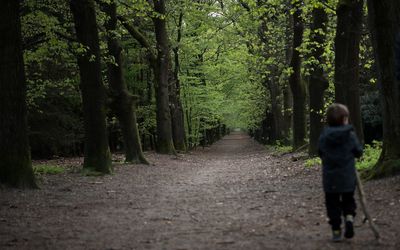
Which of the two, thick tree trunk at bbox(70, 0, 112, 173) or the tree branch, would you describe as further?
the tree branch

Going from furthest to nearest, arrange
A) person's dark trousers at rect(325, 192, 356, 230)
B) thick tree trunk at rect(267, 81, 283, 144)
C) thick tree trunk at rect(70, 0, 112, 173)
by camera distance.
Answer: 1. thick tree trunk at rect(267, 81, 283, 144)
2. thick tree trunk at rect(70, 0, 112, 173)
3. person's dark trousers at rect(325, 192, 356, 230)

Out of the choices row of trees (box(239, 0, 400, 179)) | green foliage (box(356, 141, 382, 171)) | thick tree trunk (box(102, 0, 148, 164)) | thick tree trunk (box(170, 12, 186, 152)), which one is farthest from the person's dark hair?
thick tree trunk (box(170, 12, 186, 152))

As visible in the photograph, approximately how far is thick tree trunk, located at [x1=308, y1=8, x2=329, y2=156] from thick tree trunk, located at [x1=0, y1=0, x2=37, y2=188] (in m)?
11.2

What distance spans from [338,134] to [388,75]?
16.9 ft

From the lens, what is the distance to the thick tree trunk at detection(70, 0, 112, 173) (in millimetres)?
16016

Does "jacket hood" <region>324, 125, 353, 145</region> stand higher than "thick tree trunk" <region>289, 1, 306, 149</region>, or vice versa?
"thick tree trunk" <region>289, 1, 306, 149</region>

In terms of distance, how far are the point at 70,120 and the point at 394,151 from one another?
22646 millimetres

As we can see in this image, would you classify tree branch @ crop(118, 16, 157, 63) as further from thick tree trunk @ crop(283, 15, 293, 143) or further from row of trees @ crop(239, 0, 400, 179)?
thick tree trunk @ crop(283, 15, 293, 143)

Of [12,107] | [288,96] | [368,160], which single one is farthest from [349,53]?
[288,96]

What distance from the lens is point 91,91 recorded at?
16047 millimetres

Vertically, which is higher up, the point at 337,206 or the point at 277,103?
the point at 277,103

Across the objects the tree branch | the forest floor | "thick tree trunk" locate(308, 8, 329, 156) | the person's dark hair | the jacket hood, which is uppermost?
the tree branch

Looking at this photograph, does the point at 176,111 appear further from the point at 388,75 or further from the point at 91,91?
the point at 388,75

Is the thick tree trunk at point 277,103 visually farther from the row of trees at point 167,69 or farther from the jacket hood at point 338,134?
the jacket hood at point 338,134
